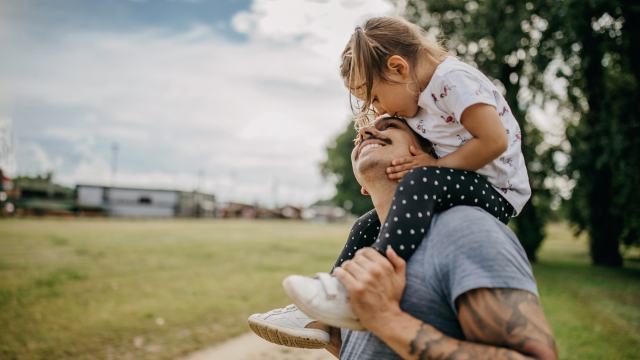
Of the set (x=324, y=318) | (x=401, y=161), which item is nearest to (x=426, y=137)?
(x=401, y=161)

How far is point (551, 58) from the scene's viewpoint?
626 inches

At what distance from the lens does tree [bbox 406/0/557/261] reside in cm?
1636

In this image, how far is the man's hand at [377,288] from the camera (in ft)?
4.45

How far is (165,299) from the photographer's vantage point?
10711 mm

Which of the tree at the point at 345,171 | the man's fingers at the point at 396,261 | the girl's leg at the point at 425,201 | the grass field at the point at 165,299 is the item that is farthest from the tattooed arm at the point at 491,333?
the tree at the point at 345,171

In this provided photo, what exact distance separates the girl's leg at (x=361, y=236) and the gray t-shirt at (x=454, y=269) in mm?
626

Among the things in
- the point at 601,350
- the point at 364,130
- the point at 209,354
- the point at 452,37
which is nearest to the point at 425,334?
the point at 364,130

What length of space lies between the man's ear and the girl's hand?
343 mm

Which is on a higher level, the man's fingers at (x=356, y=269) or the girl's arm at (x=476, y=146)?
the girl's arm at (x=476, y=146)

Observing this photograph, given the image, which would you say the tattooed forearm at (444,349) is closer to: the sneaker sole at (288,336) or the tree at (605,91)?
the sneaker sole at (288,336)

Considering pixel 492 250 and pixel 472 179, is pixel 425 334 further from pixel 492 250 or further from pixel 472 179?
pixel 472 179

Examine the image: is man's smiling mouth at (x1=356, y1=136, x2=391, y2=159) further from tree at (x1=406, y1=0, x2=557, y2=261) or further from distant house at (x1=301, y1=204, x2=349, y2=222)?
distant house at (x1=301, y1=204, x2=349, y2=222)

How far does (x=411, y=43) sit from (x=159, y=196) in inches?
2694

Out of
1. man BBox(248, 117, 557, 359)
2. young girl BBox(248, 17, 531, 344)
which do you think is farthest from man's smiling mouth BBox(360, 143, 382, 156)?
man BBox(248, 117, 557, 359)
